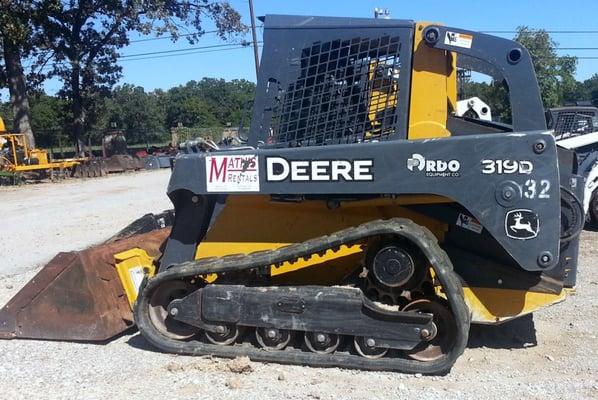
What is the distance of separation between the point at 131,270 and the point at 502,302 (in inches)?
107

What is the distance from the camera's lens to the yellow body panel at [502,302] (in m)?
4.23

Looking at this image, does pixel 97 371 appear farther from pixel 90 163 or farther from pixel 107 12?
pixel 107 12

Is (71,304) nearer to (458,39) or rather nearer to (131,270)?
(131,270)

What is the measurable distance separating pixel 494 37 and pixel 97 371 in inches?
132

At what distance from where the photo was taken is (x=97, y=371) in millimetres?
4305

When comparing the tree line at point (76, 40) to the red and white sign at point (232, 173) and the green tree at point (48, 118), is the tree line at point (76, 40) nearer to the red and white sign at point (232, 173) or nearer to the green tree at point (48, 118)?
the green tree at point (48, 118)

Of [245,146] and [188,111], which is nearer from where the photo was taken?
[245,146]

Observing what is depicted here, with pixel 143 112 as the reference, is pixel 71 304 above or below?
below

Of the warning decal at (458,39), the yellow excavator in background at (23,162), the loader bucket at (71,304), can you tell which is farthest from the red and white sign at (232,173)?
the yellow excavator in background at (23,162)

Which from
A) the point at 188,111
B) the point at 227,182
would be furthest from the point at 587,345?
the point at 188,111

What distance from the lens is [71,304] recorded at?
4773 millimetres

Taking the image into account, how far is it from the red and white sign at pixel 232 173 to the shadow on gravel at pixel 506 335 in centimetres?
194

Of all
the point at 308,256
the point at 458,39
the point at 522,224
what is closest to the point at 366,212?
the point at 308,256

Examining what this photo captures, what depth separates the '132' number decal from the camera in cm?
370
